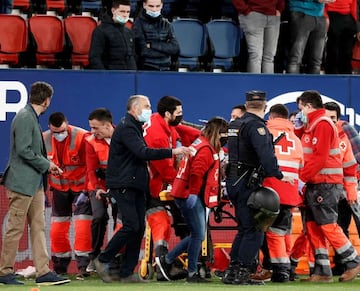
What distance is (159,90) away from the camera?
724 inches

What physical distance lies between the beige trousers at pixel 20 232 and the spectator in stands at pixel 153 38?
5134mm

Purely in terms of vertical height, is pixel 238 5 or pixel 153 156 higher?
pixel 238 5

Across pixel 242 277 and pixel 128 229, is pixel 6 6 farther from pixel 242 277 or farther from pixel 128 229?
pixel 242 277

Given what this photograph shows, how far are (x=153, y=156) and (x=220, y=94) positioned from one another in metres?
4.47

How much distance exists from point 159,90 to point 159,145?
3133 millimetres

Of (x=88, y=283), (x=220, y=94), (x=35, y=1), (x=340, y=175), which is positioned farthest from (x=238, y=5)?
(x=88, y=283)

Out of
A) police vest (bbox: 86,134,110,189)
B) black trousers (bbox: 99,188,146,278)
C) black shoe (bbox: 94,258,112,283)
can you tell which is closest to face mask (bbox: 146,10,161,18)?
police vest (bbox: 86,134,110,189)

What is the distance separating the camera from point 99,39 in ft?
60.2

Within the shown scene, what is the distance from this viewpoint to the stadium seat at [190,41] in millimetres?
19781

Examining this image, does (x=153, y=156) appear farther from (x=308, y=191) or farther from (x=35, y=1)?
(x=35, y=1)

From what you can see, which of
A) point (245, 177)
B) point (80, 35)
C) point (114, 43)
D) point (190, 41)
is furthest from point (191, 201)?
point (190, 41)

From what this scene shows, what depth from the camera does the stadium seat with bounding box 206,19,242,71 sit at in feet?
65.3

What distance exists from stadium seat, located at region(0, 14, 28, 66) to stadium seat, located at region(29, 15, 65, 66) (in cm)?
17

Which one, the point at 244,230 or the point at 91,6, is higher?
the point at 91,6
